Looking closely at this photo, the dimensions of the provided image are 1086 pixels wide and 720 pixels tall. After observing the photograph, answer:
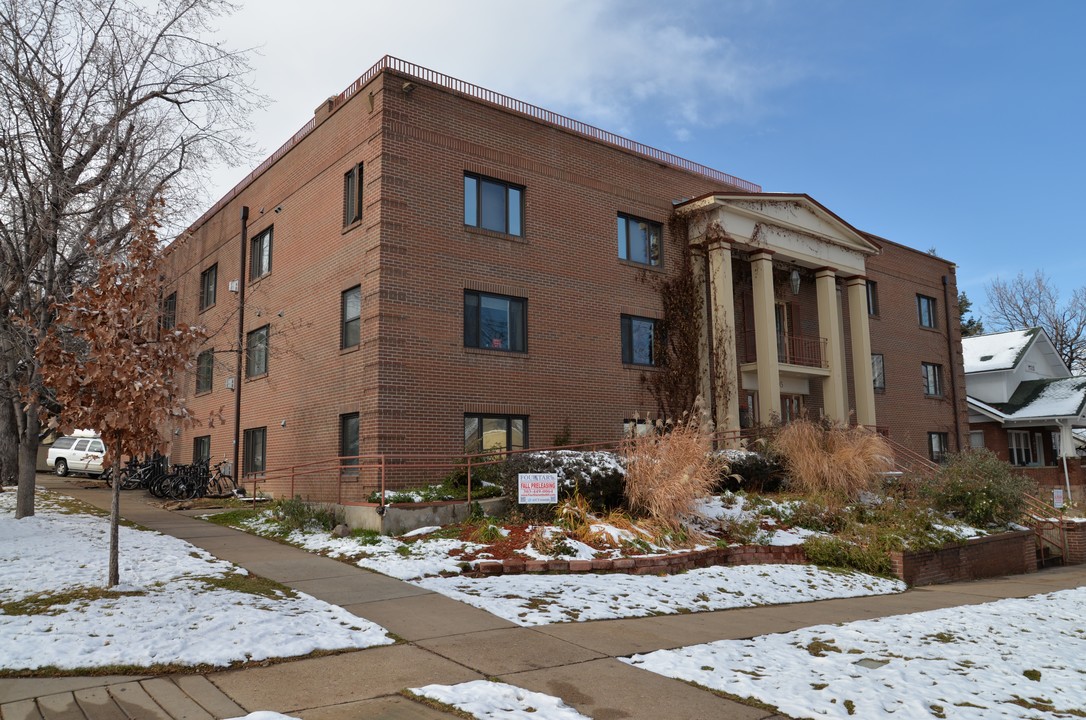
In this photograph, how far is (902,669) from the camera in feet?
22.5

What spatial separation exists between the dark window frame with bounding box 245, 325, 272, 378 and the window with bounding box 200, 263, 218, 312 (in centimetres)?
426

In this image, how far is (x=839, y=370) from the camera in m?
24.8

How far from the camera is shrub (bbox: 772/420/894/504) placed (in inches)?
650

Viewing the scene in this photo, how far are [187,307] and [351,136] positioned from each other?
1299 centimetres

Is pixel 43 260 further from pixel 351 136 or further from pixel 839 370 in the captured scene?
pixel 839 370

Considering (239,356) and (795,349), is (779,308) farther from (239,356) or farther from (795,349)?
(239,356)

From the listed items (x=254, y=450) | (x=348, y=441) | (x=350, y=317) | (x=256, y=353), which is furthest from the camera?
(x=256, y=353)

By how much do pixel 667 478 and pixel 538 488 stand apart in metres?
2.26

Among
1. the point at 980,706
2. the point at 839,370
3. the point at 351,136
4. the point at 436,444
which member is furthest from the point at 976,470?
the point at 351,136

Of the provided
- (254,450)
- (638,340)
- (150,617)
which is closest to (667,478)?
(150,617)

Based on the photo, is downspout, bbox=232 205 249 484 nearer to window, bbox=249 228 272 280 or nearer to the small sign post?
window, bbox=249 228 272 280

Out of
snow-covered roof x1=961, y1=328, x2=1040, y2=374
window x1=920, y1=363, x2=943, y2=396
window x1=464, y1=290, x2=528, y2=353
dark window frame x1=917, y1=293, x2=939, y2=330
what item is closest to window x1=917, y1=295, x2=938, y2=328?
dark window frame x1=917, y1=293, x2=939, y2=330

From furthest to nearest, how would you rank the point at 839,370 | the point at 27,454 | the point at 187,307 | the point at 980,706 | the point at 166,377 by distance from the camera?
1. the point at 187,307
2. the point at 839,370
3. the point at 27,454
4. the point at 166,377
5. the point at 980,706

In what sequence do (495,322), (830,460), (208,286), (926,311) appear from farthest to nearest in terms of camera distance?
(926,311) → (208,286) → (495,322) → (830,460)
